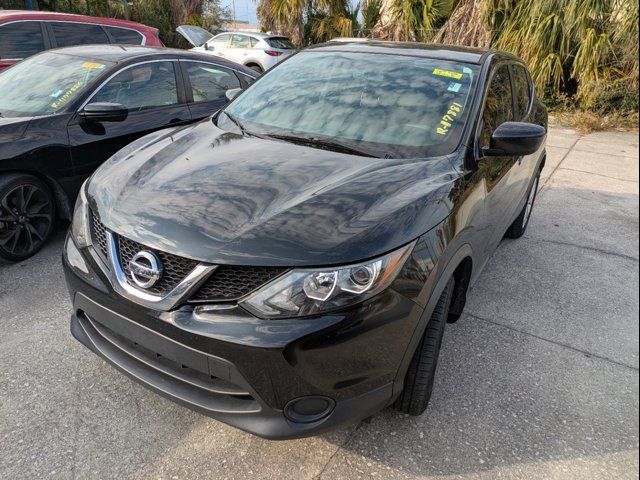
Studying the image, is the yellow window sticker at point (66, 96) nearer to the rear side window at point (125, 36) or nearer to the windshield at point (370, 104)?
the windshield at point (370, 104)

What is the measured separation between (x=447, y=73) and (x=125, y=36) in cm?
614

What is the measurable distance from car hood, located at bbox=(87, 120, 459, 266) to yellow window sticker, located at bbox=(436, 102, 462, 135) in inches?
10.8

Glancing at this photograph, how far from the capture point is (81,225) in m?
2.19

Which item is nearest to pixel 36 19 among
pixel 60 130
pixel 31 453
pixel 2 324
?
pixel 60 130

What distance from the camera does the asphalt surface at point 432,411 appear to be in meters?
2.07

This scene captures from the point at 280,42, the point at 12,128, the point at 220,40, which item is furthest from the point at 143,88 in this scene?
the point at 220,40

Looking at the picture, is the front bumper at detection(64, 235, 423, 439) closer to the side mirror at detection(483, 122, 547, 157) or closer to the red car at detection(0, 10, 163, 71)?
the side mirror at detection(483, 122, 547, 157)

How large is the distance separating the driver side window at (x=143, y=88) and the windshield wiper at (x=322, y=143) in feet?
6.82

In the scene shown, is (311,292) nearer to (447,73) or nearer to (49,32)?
(447,73)

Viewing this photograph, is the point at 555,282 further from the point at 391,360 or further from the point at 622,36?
the point at 622,36

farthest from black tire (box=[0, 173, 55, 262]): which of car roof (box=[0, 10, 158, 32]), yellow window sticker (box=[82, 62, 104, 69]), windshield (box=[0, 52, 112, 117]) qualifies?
car roof (box=[0, 10, 158, 32])

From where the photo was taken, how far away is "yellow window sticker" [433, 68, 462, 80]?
9.44ft

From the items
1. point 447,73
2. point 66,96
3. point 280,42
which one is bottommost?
point 280,42

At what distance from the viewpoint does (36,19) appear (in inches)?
256
